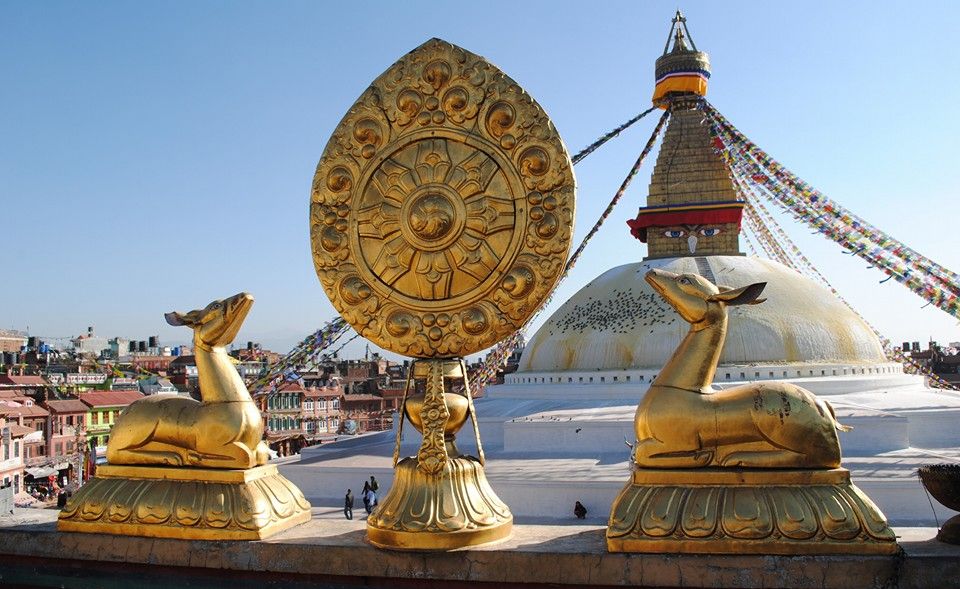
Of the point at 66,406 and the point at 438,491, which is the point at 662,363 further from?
the point at 66,406

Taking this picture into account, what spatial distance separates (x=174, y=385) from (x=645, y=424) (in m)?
39.9

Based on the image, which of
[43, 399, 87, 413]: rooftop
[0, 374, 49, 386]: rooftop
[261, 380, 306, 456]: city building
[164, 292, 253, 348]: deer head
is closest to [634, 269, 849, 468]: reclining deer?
[164, 292, 253, 348]: deer head

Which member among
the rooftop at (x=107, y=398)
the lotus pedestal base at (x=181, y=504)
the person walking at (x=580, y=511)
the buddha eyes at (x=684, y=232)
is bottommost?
the person walking at (x=580, y=511)

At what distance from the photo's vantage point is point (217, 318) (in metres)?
4.27

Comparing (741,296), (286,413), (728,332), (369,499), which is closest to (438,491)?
(741,296)

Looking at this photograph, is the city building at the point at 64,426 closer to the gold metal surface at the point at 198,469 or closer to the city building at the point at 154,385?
the city building at the point at 154,385

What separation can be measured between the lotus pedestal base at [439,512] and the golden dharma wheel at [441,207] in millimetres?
603

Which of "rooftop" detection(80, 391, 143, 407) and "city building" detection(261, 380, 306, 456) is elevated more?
"rooftop" detection(80, 391, 143, 407)

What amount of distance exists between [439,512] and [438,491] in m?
0.11

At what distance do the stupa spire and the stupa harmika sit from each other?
3 centimetres

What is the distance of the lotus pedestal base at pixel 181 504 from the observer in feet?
12.9

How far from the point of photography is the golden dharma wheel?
3916mm

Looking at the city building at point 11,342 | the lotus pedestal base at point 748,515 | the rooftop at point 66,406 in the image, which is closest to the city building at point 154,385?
the rooftop at point 66,406

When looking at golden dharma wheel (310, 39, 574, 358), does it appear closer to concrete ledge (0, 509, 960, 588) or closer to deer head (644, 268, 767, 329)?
deer head (644, 268, 767, 329)
